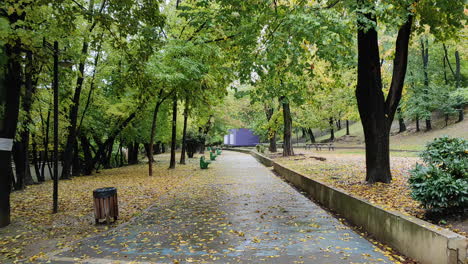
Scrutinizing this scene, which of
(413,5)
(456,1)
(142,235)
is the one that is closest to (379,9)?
(413,5)

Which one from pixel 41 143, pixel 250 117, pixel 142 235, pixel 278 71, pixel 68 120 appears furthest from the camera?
pixel 250 117

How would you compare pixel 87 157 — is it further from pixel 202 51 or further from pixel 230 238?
pixel 230 238

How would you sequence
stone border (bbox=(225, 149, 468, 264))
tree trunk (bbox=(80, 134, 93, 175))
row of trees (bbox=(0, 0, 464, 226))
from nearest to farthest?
stone border (bbox=(225, 149, 468, 264))
row of trees (bbox=(0, 0, 464, 226))
tree trunk (bbox=(80, 134, 93, 175))

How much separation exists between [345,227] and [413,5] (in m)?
5.47

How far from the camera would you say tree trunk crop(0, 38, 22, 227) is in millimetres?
6664

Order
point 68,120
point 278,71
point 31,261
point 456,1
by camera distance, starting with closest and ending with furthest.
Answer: point 31,261 < point 456,1 < point 278,71 < point 68,120

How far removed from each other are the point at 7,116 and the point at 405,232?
792 centimetres

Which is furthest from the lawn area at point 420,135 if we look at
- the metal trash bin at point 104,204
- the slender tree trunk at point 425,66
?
the metal trash bin at point 104,204

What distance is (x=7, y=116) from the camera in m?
6.82

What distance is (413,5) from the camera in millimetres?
7648

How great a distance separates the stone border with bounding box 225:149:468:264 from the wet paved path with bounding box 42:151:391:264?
1.13 feet

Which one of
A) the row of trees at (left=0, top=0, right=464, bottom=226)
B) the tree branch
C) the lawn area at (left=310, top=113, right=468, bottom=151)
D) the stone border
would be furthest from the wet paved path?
the lawn area at (left=310, top=113, right=468, bottom=151)

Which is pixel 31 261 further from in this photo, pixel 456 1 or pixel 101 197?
pixel 456 1

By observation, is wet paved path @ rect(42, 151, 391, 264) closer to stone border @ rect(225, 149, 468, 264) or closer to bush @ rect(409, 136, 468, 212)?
stone border @ rect(225, 149, 468, 264)
